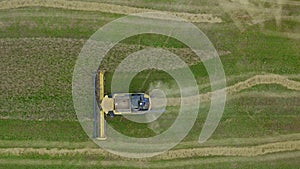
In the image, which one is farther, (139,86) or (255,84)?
(255,84)

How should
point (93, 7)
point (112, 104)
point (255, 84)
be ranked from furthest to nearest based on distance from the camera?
point (255, 84) < point (93, 7) < point (112, 104)

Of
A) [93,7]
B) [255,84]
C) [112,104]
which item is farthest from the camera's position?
[255,84]

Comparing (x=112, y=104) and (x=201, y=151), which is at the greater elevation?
(x=112, y=104)

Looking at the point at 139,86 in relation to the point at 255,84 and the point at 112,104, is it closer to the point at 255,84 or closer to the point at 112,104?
the point at 112,104

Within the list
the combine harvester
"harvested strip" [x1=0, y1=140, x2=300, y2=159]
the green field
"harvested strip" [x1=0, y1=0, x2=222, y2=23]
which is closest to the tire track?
the green field

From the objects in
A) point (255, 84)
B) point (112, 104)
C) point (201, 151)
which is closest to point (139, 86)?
point (112, 104)

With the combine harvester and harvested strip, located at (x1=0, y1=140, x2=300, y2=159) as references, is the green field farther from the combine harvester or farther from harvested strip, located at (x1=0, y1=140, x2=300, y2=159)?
the combine harvester

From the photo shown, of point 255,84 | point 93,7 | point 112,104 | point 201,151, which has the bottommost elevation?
point 201,151
